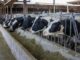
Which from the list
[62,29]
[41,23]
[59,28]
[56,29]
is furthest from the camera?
[41,23]

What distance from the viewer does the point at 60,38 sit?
590 centimetres

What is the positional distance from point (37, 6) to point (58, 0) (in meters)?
12.0

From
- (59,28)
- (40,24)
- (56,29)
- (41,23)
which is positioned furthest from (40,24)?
(59,28)

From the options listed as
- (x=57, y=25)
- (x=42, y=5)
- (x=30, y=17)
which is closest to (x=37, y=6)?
(x=42, y=5)

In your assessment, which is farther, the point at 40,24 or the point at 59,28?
the point at 40,24

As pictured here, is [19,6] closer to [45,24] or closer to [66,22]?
[45,24]

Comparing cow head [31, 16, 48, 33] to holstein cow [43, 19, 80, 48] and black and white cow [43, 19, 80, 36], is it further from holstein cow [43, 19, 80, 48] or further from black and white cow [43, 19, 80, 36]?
black and white cow [43, 19, 80, 36]

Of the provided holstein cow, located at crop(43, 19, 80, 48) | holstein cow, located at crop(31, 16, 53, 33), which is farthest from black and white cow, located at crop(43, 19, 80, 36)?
holstein cow, located at crop(31, 16, 53, 33)

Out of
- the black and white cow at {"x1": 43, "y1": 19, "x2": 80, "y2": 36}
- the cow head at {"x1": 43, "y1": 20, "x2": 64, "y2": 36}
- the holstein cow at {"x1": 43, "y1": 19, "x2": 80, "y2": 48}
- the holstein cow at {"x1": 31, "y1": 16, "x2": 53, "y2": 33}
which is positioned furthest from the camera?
the holstein cow at {"x1": 31, "y1": 16, "x2": 53, "y2": 33}

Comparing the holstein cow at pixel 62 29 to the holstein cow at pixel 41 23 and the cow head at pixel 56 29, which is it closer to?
the cow head at pixel 56 29

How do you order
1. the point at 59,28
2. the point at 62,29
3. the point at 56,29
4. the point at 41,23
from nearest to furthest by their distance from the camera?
the point at 62,29
the point at 59,28
the point at 56,29
the point at 41,23

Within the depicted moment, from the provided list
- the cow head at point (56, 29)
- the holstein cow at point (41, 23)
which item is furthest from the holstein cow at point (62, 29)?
the holstein cow at point (41, 23)

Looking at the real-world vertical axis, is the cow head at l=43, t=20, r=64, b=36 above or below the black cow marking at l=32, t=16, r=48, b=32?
above

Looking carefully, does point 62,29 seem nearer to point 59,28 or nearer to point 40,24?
point 59,28
